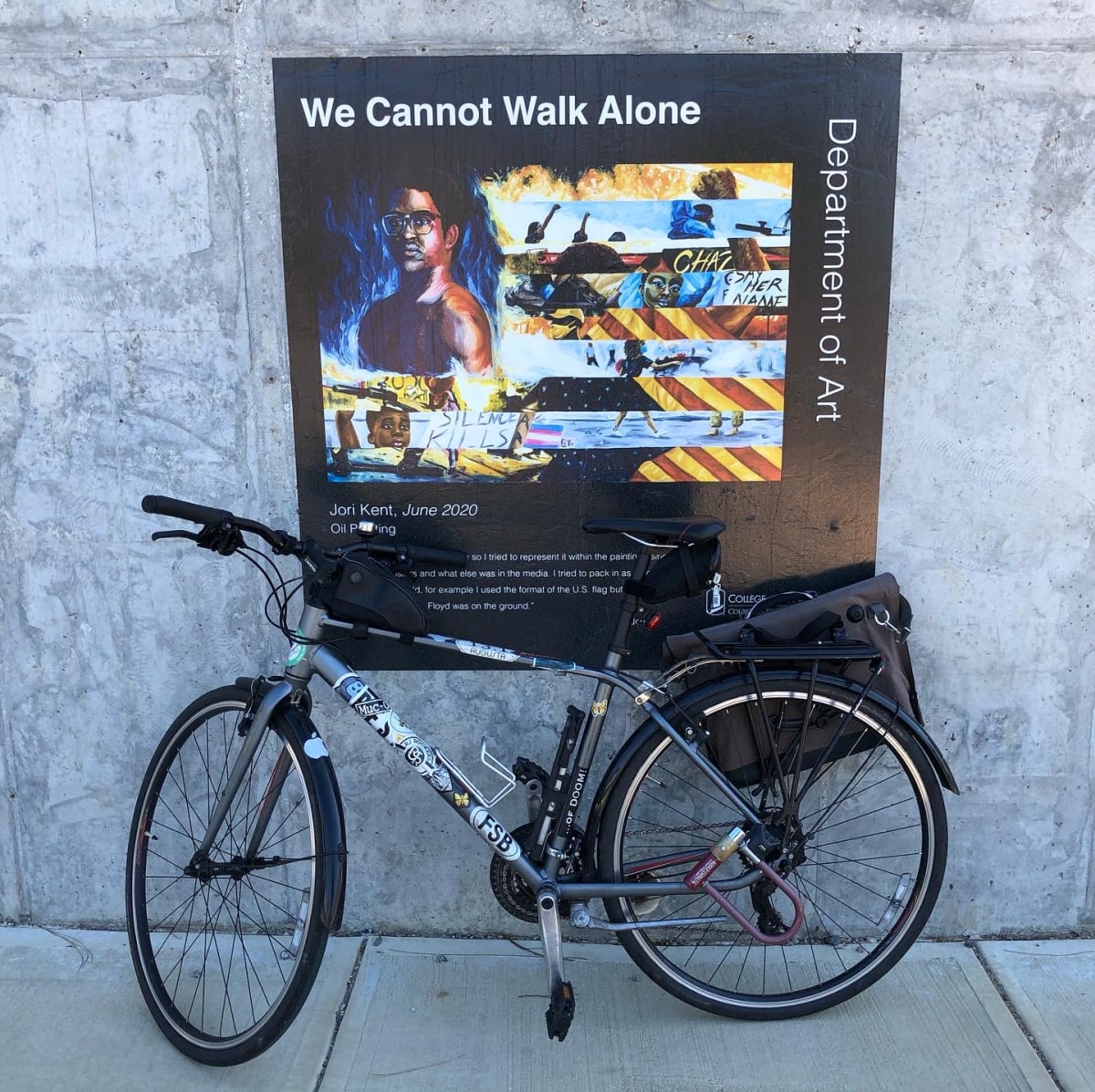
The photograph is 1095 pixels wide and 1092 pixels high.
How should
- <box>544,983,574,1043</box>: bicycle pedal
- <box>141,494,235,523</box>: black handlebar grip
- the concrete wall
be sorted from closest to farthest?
<box>141,494,235,523</box>: black handlebar grip → <box>544,983,574,1043</box>: bicycle pedal → the concrete wall

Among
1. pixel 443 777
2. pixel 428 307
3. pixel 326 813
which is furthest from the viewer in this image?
pixel 428 307

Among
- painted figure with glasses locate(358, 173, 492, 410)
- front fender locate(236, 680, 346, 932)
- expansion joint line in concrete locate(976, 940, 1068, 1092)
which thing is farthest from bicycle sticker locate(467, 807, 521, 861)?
expansion joint line in concrete locate(976, 940, 1068, 1092)

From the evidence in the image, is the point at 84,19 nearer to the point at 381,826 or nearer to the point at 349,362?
the point at 349,362

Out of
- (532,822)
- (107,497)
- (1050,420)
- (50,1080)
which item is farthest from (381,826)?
(1050,420)

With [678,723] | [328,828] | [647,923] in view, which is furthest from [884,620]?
[328,828]

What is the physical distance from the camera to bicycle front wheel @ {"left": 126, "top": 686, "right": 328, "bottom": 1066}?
103 inches

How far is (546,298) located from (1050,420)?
1.57 metres

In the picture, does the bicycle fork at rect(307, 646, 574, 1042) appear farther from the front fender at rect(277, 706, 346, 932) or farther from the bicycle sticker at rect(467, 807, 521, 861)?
the front fender at rect(277, 706, 346, 932)

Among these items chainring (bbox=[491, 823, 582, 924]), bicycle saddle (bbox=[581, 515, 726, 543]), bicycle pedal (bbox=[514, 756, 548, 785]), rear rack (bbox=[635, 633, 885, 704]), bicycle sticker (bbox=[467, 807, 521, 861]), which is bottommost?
chainring (bbox=[491, 823, 582, 924])

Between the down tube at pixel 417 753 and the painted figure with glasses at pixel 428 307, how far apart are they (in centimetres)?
86

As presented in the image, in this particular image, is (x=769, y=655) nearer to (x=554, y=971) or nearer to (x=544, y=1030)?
(x=554, y=971)

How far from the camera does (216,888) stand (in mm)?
3117

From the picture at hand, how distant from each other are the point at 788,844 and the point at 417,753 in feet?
3.50

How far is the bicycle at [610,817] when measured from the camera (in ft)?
8.29
